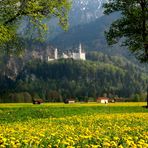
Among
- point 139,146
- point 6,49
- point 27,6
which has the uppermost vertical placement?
point 27,6

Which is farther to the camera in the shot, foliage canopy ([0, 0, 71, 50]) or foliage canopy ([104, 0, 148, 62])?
foliage canopy ([104, 0, 148, 62])

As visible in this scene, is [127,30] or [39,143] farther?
[127,30]

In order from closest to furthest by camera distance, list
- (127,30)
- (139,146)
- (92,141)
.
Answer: (139,146) → (92,141) → (127,30)

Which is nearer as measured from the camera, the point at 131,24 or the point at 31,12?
the point at 31,12

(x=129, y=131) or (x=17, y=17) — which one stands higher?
(x=17, y=17)

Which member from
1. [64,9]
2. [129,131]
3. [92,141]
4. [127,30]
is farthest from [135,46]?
[92,141]

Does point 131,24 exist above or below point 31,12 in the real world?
above

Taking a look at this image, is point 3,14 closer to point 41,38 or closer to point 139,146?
point 41,38

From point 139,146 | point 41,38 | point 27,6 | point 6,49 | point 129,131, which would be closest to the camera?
point 139,146

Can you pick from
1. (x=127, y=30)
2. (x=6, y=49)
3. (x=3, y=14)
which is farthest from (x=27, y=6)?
(x=127, y=30)

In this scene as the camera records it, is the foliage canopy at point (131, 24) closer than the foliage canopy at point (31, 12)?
No

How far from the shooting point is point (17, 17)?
41.1 metres

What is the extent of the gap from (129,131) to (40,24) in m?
26.1

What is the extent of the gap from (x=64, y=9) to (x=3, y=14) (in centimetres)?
631
